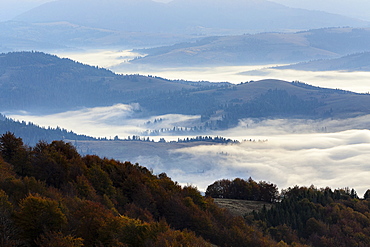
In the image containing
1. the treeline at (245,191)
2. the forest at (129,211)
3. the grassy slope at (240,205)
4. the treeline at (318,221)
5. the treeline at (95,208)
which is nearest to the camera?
the treeline at (95,208)

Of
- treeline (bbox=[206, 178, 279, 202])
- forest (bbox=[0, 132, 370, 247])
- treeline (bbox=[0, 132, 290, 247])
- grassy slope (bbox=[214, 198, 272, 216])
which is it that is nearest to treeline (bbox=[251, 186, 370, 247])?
forest (bbox=[0, 132, 370, 247])

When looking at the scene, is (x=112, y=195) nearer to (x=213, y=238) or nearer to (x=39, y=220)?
(x=213, y=238)

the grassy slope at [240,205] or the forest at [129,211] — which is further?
the grassy slope at [240,205]

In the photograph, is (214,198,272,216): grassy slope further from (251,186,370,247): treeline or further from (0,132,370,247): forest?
(251,186,370,247): treeline

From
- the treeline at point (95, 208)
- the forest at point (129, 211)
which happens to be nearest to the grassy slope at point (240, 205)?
the forest at point (129, 211)

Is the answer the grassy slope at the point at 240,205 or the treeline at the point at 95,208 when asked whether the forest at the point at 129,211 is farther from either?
the grassy slope at the point at 240,205

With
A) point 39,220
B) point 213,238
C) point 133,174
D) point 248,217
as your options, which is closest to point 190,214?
point 213,238

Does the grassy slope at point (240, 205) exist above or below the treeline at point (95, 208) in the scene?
below
